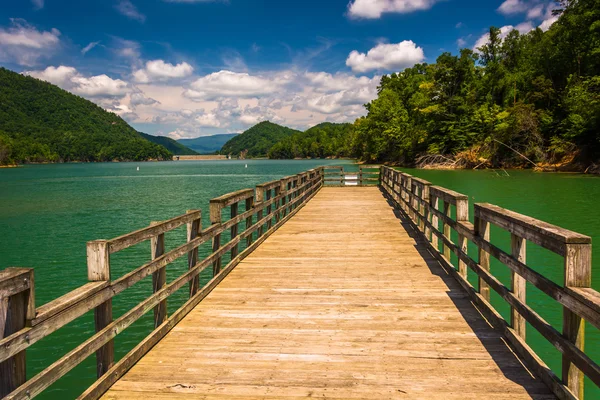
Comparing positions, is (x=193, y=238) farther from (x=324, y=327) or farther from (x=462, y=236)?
(x=462, y=236)

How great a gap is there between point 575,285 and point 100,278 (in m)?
3.66

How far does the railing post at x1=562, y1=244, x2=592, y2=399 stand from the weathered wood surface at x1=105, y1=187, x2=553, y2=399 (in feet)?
0.92

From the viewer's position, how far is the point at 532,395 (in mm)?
3363

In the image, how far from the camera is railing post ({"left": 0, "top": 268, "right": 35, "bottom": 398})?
258 centimetres

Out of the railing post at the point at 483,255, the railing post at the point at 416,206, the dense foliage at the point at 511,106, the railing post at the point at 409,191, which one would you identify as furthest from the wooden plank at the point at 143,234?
the dense foliage at the point at 511,106

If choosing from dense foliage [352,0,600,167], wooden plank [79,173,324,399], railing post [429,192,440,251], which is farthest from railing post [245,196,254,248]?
dense foliage [352,0,600,167]

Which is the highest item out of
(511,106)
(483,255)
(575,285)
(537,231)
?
(511,106)

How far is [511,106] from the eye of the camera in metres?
63.8

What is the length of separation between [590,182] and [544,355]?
3448 cm

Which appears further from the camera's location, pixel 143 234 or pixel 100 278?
pixel 143 234

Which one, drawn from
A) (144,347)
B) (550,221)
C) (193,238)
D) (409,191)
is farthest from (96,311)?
(550,221)

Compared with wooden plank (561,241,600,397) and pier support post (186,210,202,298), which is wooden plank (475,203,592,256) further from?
pier support post (186,210,202,298)

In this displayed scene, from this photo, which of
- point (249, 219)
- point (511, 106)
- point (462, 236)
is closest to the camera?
point (462, 236)

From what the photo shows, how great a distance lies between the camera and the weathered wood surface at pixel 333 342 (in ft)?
11.6
